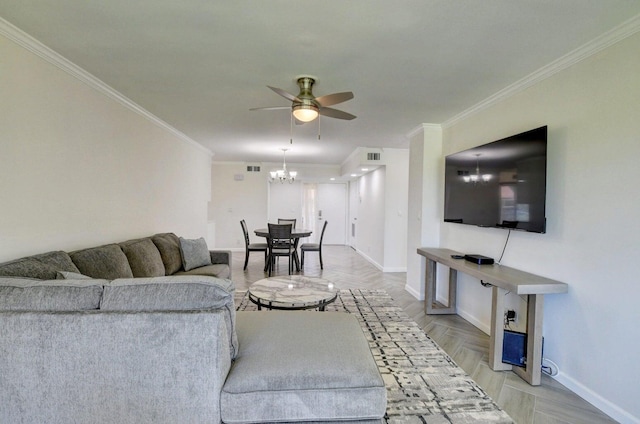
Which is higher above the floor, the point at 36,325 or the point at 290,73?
the point at 290,73

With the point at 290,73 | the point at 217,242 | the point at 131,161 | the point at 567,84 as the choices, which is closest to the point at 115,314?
the point at 290,73

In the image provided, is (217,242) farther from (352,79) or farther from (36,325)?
(36,325)

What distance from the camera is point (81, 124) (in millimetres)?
2707

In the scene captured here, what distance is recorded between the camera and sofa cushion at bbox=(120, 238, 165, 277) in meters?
3.03

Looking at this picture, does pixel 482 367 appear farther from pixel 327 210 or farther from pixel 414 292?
pixel 327 210

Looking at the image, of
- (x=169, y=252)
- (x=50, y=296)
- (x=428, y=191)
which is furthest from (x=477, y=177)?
(x=169, y=252)

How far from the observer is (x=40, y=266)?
1999 millimetres

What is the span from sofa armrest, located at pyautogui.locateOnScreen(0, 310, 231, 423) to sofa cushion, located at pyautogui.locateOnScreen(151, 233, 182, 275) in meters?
2.26

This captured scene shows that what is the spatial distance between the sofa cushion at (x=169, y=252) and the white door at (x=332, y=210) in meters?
6.31

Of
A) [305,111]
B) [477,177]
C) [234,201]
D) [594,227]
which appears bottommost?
[594,227]

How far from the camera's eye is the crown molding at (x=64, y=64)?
202 cm

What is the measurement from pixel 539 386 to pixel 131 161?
4360 mm

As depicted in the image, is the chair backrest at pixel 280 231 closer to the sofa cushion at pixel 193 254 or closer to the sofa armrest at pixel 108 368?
the sofa cushion at pixel 193 254

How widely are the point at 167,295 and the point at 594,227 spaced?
266 centimetres
